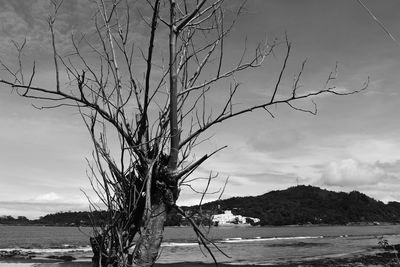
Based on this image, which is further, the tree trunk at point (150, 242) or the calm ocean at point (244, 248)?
the calm ocean at point (244, 248)

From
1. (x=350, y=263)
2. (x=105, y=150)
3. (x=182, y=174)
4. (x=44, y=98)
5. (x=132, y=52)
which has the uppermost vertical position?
(x=132, y=52)

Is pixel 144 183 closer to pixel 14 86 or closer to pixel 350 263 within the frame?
pixel 14 86

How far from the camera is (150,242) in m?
3.28

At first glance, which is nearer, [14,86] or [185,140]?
[14,86]

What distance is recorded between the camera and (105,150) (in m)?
3.67

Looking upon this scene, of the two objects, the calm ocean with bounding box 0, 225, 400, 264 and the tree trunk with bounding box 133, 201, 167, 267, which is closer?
the tree trunk with bounding box 133, 201, 167, 267

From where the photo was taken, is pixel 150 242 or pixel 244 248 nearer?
A: pixel 150 242

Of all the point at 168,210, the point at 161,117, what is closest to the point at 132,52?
the point at 161,117

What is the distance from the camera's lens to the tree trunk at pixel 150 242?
3.26 meters

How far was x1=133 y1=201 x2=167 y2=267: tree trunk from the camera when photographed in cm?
326

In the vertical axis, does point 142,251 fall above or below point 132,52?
below

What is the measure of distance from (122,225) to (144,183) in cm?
40

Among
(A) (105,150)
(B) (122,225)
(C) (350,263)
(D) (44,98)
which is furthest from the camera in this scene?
(C) (350,263)

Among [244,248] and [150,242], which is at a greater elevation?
[150,242]
